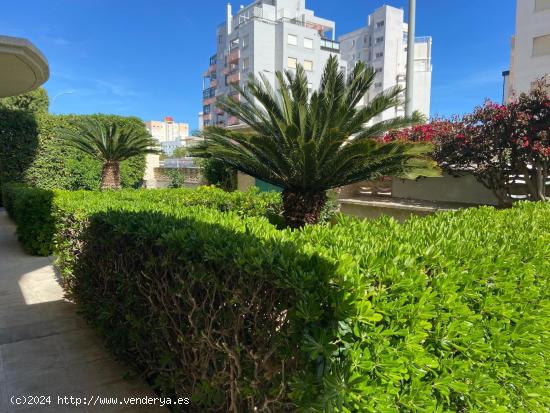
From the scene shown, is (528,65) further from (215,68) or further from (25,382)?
(215,68)

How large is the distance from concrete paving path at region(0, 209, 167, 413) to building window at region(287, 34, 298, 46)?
60202 millimetres

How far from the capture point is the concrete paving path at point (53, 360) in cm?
290

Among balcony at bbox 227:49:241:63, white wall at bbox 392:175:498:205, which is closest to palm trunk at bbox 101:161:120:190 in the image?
white wall at bbox 392:175:498:205

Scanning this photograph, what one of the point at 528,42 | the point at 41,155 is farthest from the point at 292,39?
the point at 41,155

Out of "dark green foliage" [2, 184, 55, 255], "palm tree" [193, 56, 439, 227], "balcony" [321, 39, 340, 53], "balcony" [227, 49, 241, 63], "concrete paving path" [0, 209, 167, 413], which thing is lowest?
"concrete paving path" [0, 209, 167, 413]

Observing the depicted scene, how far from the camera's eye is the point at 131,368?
320 centimetres

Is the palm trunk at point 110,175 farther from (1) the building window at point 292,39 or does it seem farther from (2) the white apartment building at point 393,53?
(2) the white apartment building at point 393,53

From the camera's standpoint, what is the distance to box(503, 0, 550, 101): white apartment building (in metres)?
26.2

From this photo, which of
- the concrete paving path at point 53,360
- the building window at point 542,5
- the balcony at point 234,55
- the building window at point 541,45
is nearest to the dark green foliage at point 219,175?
the concrete paving path at point 53,360

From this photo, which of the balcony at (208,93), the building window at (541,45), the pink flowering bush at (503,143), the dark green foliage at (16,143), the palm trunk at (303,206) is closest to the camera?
the palm trunk at (303,206)

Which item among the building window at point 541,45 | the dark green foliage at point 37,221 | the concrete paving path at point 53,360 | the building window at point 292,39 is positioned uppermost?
the building window at point 292,39

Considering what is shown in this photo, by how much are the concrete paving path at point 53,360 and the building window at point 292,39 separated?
6020 cm

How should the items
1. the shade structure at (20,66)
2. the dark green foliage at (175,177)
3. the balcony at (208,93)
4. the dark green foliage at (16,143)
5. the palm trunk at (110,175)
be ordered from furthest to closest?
the balcony at (208,93), the dark green foliage at (175,177), the dark green foliage at (16,143), the palm trunk at (110,175), the shade structure at (20,66)

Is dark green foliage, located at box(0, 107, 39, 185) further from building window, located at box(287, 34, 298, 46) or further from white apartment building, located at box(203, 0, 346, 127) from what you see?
building window, located at box(287, 34, 298, 46)
